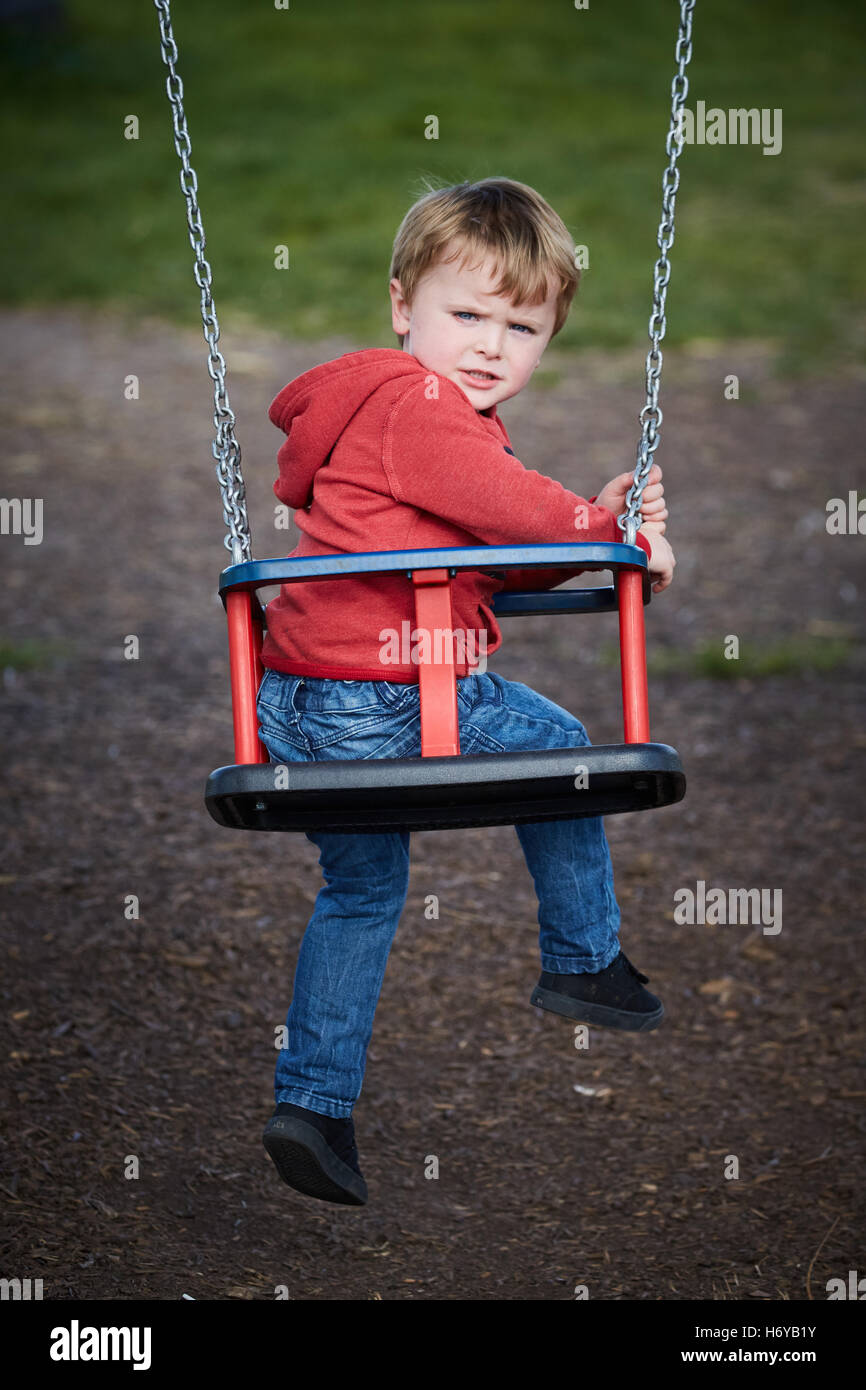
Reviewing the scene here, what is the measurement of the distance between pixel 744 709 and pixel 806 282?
720cm

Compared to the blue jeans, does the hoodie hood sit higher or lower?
higher

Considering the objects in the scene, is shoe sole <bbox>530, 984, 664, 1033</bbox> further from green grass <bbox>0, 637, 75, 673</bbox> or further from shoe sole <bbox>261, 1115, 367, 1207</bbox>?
green grass <bbox>0, 637, 75, 673</bbox>

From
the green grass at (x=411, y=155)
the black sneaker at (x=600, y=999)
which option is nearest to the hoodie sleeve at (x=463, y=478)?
the black sneaker at (x=600, y=999)

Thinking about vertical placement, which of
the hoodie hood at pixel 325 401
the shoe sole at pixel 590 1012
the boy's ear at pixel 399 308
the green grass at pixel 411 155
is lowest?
the shoe sole at pixel 590 1012

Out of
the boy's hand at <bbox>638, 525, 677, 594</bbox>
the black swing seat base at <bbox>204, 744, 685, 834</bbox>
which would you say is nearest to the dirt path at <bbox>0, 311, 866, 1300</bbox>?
the black swing seat base at <bbox>204, 744, 685, 834</bbox>

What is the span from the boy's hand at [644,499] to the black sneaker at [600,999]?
87 cm

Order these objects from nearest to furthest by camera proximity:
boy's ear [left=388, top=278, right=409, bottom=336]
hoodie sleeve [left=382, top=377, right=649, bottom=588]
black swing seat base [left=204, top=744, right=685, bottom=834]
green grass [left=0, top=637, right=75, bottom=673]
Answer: black swing seat base [left=204, top=744, right=685, bottom=834] → hoodie sleeve [left=382, top=377, right=649, bottom=588] → boy's ear [left=388, top=278, right=409, bottom=336] → green grass [left=0, top=637, right=75, bottom=673]

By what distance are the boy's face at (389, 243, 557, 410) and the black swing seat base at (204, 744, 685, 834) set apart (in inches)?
28.0

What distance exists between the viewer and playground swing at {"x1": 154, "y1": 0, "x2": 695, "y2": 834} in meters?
2.29

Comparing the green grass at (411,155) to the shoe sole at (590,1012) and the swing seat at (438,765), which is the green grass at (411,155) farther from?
the swing seat at (438,765)

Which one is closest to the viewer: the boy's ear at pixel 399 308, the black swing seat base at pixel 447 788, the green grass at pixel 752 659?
the black swing seat base at pixel 447 788

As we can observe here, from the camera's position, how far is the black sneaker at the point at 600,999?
2.83 meters

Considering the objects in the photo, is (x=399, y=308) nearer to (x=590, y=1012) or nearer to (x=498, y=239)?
(x=498, y=239)

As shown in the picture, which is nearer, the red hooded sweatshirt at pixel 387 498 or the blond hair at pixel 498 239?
the red hooded sweatshirt at pixel 387 498
